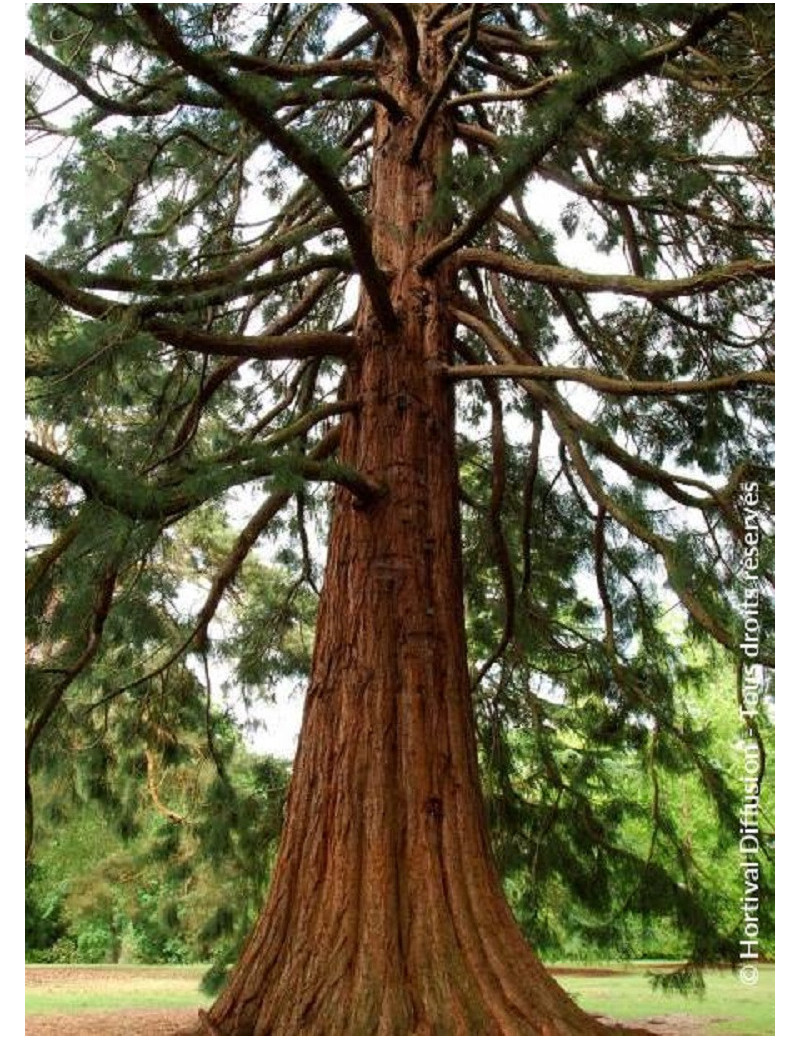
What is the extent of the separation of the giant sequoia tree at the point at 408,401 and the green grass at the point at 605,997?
1.88 m

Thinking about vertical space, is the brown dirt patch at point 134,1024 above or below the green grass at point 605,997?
above

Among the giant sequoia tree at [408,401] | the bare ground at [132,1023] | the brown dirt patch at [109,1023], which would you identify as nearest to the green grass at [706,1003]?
the bare ground at [132,1023]

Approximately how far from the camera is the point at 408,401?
4.10m

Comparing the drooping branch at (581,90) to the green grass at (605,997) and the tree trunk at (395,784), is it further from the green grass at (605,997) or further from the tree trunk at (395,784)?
the green grass at (605,997)

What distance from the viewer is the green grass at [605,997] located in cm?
657

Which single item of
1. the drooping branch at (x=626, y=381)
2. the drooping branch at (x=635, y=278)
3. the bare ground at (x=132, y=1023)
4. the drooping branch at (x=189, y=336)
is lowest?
the bare ground at (x=132, y=1023)

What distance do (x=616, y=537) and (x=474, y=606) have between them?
118 centimetres

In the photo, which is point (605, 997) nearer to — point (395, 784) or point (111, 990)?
point (111, 990)

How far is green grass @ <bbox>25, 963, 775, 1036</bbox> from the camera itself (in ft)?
21.5

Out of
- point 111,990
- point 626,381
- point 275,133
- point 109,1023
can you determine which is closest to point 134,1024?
point 109,1023

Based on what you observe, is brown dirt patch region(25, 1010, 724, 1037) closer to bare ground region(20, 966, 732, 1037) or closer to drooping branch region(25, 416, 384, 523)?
bare ground region(20, 966, 732, 1037)

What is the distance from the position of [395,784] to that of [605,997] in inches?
226

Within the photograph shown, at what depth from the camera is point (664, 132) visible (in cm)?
429

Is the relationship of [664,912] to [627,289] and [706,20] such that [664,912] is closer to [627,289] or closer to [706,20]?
[627,289]
